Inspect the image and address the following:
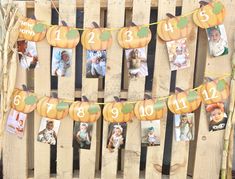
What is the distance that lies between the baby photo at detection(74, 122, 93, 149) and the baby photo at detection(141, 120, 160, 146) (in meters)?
0.36

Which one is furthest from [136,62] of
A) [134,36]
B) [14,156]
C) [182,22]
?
[14,156]

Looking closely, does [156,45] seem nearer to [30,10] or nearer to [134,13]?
[134,13]

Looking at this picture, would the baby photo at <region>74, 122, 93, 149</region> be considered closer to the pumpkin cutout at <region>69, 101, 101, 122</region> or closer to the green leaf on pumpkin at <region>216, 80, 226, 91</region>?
the pumpkin cutout at <region>69, 101, 101, 122</region>

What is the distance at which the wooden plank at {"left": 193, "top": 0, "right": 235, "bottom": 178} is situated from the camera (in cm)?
259

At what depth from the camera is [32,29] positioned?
2.54 meters

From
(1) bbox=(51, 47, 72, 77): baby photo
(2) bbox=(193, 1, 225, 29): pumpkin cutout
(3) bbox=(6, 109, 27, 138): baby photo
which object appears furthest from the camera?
(3) bbox=(6, 109, 27, 138): baby photo

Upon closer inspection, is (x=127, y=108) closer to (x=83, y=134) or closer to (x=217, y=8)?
(x=83, y=134)

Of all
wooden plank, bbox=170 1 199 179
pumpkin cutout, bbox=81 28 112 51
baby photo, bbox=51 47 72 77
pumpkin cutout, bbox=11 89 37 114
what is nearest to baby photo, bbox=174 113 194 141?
wooden plank, bbox=170 1 199 179

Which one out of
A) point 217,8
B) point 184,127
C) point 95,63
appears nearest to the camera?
point 217,8

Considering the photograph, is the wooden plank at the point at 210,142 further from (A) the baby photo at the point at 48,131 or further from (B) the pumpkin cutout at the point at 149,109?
(A) the baby photo at the point at 48,131

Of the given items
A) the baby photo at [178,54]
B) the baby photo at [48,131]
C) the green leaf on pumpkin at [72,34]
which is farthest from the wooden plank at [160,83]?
the baby photo at [48,131]

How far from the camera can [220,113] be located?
104 inches

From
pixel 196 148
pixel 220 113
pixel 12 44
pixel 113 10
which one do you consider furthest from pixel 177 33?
pixel 12 44

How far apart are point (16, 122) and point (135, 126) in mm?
814
